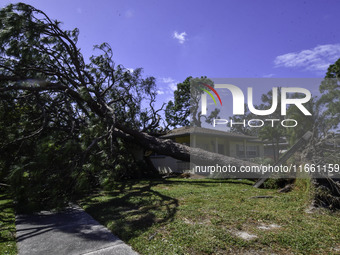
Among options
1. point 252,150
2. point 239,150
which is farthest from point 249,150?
point 239,150

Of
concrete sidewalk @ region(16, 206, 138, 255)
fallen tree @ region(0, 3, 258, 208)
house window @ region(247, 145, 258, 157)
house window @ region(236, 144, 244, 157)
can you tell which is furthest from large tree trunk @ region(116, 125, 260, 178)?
house window @ region(247, 145, 258, 157)

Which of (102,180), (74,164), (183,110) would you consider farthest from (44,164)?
(183,110)

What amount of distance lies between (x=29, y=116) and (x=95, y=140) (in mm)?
4087

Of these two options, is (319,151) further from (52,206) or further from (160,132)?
(160,132)

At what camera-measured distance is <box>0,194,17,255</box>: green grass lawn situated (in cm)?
359

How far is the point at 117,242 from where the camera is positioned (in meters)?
3.68

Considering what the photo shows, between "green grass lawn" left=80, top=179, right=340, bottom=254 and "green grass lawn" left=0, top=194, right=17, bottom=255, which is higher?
"green grass lawn" left=80, top=179, right=340, bottom=254

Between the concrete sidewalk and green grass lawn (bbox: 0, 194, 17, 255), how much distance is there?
10 centimetres

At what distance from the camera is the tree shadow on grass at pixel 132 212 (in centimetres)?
427

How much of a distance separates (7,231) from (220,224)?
162 inches

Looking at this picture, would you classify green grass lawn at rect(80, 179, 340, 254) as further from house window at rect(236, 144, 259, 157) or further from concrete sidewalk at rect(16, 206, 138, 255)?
house window at rect(236, 144, 259, 157)

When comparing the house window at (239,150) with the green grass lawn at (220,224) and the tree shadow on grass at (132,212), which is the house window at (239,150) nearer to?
the green grass lawn at (220,224)

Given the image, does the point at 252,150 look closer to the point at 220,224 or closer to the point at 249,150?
the point at 249,150

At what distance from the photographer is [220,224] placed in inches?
168
